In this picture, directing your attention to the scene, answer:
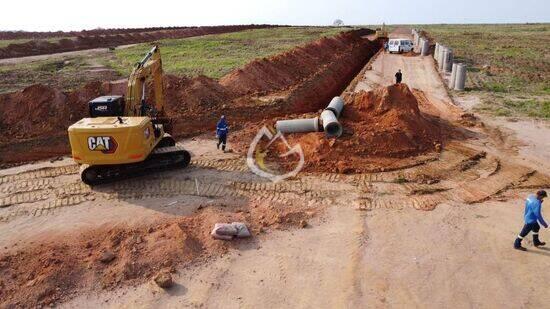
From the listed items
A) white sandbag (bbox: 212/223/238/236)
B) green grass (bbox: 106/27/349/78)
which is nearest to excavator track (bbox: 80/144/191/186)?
white sandbag (bbox: 212/223/238/236)

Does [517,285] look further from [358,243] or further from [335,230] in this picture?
[335,230]

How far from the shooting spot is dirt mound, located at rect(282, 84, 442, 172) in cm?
1357

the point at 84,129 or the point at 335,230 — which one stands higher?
the point at 84,129

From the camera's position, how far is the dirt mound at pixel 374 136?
13570 millimetres

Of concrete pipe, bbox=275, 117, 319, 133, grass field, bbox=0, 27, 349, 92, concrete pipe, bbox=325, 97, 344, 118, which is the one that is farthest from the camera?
grass field, bbox=0, 27, 349, 92

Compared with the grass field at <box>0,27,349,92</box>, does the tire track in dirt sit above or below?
below

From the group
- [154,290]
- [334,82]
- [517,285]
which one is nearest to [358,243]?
[517,285]

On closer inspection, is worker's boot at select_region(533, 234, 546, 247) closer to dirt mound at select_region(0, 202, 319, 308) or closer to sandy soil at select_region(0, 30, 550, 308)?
sandy soil at select_region(0, 30, 550, 308)

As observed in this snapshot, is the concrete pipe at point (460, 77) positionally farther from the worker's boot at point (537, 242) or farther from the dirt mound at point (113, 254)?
the dirt mound at point (113, 254)

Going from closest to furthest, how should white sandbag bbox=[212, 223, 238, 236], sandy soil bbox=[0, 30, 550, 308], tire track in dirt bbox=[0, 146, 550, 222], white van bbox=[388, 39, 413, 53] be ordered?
1. sandy soil bbox=[0, 30, 550, 308]
2. white sandbag bbox=[212, 223, 238, 236]
3. tire track in dirt bbox=[0, 146, 550, 222]
4. white van bbox=[388, 39, 413, 53]

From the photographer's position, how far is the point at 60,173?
1291 centimetres

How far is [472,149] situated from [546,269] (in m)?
6.61

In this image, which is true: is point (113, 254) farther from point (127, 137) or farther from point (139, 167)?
point (139, 167)

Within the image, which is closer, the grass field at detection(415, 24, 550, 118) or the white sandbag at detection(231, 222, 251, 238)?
the white sandbag at detection(231, 222, 251, 238)
